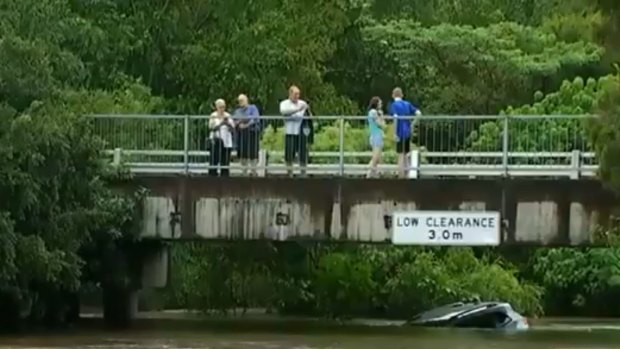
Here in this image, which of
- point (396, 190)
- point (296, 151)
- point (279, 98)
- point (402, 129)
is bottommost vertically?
point (396, 190)

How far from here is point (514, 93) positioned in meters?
53.0

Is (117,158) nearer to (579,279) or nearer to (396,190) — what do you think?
(396,190)

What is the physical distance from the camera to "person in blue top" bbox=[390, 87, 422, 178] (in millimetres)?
31375

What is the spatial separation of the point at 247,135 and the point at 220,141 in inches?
20.1

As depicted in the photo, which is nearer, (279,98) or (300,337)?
(300,337)

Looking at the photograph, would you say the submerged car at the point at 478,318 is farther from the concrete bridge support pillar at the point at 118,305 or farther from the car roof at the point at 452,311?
the concrete bridge support pillar at the point at 118,305

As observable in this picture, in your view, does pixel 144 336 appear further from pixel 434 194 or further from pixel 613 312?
pixel 613 312

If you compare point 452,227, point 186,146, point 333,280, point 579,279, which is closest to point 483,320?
point 452,227

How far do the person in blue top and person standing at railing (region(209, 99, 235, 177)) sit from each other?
3.01 metres

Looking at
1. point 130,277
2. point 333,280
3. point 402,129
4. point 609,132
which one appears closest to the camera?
point 609,132

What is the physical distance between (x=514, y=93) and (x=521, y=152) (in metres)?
21.6

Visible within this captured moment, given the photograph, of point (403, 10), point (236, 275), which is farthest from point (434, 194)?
point (403, 10)

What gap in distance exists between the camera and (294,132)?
31531mm

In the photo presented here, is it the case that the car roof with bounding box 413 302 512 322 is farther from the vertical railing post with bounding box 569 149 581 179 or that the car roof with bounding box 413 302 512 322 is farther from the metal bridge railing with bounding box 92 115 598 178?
the vertical railing post with bounding box 569 149 581 179
